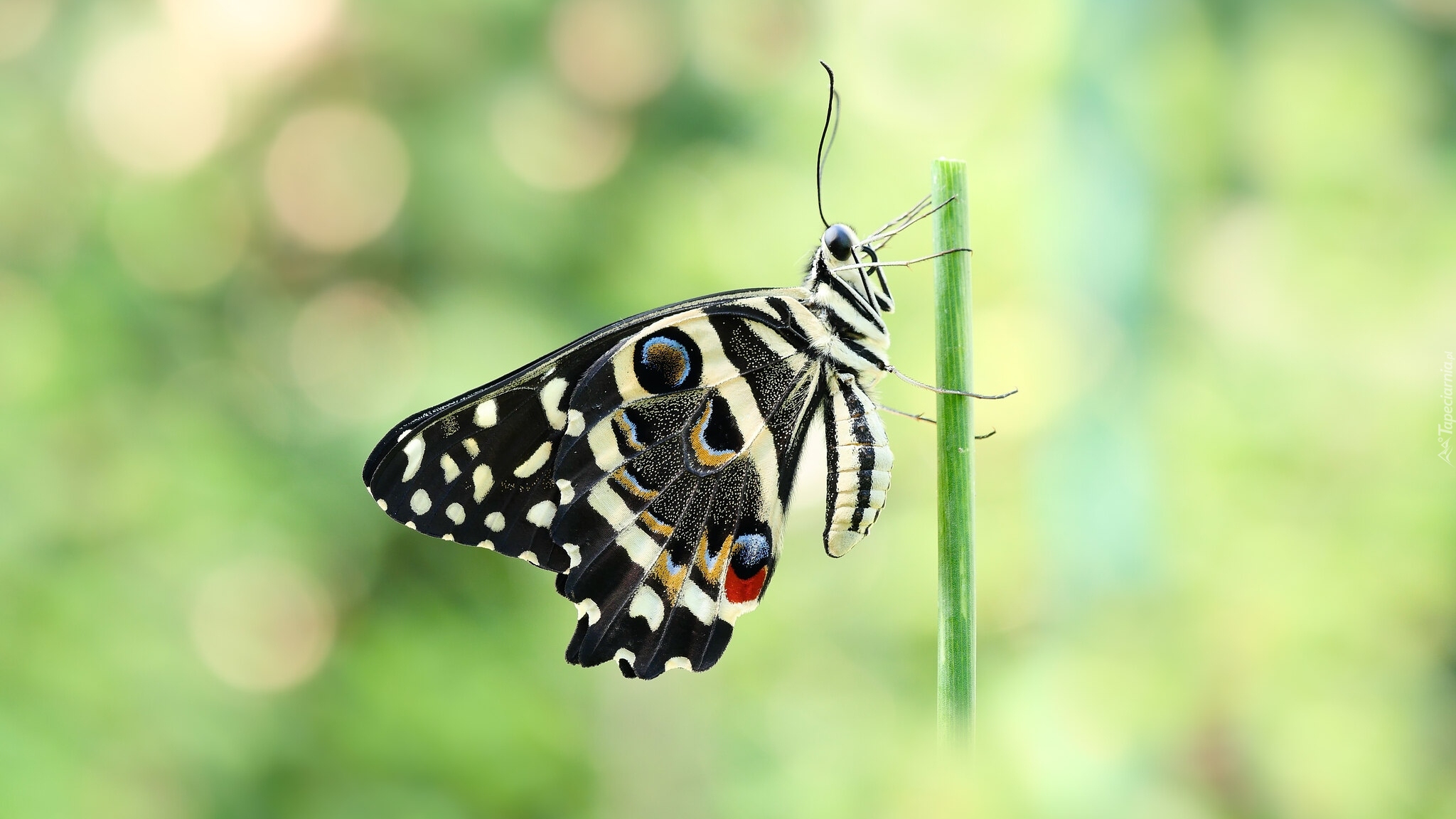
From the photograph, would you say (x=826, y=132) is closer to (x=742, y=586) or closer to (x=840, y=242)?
(x=840, y=242)

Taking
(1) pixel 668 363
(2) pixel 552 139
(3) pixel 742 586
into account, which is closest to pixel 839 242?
(1) pixel 668 363

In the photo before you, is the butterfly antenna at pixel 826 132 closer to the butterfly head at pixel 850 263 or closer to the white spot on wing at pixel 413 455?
the butterfly head at pixel 850 263

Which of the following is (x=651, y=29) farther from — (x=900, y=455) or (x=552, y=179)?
(x=900, y=455)

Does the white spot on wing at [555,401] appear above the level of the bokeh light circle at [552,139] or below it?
below

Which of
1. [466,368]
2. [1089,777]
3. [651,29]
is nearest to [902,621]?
[1089,777]

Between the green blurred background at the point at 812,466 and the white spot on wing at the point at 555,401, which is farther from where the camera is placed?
the green blurred background at the point at 812,466

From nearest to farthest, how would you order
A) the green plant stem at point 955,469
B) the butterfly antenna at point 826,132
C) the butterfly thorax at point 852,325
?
the green plant stem at point 955,469
the butterfly antenna at point 826,132
the butterfly thorax at point 852,325

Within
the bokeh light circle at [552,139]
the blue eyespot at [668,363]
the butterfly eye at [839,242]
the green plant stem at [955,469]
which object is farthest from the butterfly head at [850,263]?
the bokeh light circle at [552,139]
